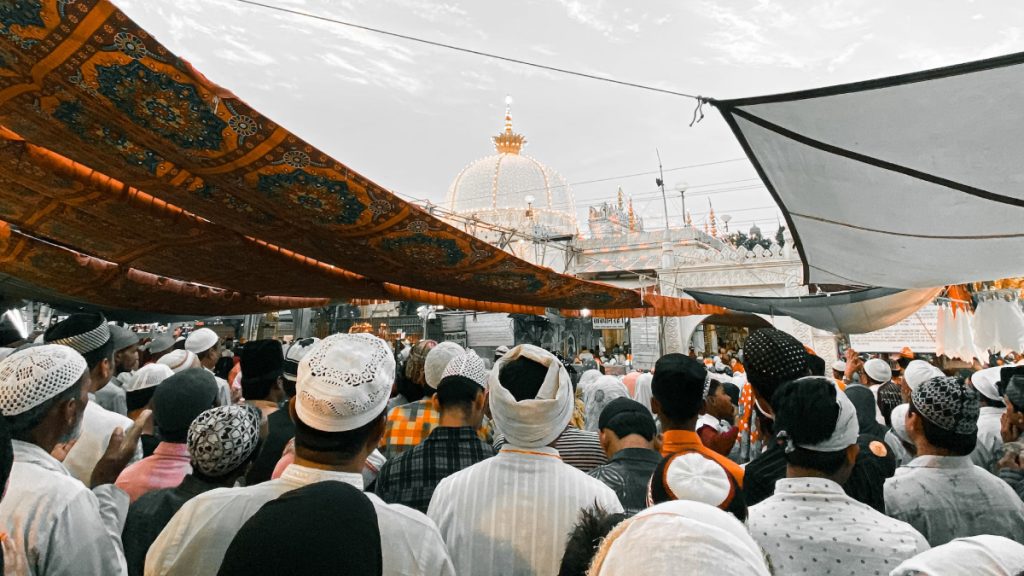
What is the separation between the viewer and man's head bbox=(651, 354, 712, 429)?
6.48 feet

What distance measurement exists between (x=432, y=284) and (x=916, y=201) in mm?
3847

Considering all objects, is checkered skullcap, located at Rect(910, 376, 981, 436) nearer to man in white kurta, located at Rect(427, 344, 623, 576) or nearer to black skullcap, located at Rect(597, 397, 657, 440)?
black skullcap, located at Rect(597, 397, 657, 440)

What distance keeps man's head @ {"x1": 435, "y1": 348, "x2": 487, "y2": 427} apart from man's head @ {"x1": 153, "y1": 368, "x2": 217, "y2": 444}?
3.25ft

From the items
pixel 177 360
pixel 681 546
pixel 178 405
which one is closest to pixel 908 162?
pixel 681 546

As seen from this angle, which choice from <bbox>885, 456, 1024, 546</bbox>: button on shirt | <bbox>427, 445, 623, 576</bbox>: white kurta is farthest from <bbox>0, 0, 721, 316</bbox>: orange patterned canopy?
<bbox>885, 456, 1024, 546</bbox>: button on shirt

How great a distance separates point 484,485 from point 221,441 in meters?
0.87

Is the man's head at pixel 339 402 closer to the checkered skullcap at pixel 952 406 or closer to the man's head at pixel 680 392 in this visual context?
the man's head at pixel 680 392

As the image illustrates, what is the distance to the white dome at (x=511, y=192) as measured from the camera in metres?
24.3

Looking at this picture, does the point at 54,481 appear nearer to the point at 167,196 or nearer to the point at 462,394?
the point at 462,394

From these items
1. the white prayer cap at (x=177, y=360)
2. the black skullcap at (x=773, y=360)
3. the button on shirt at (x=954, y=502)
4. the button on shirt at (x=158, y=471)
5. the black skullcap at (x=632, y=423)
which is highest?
the black skullcap at (x=773, y=360)

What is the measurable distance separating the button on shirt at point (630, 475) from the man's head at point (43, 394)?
179 cm

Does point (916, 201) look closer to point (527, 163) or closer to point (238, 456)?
point (238, 456)

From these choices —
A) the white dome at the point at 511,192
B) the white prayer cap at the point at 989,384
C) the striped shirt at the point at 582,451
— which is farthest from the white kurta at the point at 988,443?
the white dome at the point at 511,192

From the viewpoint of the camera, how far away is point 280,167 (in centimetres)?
260
